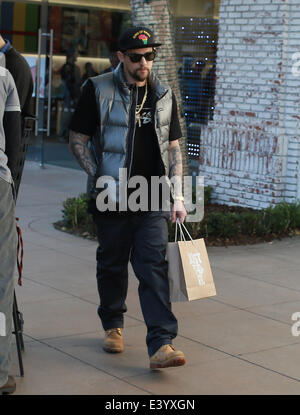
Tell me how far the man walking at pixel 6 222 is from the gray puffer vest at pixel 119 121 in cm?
78

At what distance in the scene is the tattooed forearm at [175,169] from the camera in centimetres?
527

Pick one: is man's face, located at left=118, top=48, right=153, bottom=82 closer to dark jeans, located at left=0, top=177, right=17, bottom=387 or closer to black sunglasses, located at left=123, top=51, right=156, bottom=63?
black sunglasses, located at left=123, top=51, right=156, bottom=63

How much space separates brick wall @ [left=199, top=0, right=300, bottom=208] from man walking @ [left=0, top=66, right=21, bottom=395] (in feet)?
20.3

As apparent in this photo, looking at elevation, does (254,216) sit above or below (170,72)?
below

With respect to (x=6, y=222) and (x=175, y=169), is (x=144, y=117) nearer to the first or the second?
(x=175, y=169)

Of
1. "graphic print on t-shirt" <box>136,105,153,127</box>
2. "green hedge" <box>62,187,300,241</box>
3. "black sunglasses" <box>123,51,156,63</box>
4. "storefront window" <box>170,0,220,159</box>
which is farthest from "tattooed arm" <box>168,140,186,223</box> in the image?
"storefront window" <box>170,0,220,159</box>

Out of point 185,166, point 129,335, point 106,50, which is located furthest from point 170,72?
point 106,50

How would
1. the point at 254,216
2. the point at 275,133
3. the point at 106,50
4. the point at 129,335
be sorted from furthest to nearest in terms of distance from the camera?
1. the point at 106,50
2. the point at 275,133
3. the point at 254,216
4. the point at 129,335

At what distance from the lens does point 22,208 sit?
11.0 metres

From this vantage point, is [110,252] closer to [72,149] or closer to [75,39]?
[72,149]

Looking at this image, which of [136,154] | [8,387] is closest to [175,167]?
[136,154]

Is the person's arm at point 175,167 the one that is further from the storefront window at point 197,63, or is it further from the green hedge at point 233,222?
the storefront window at point 197,63
